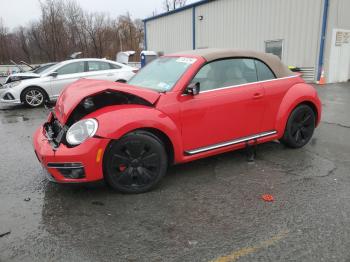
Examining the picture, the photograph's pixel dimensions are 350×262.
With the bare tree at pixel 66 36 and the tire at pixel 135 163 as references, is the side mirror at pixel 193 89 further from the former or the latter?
the bare tree at pixel 66 36

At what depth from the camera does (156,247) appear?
2.59 m

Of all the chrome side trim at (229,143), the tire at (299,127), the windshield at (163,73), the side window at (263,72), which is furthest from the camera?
the tire at (299,127)

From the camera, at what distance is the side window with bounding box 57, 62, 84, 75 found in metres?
10.0

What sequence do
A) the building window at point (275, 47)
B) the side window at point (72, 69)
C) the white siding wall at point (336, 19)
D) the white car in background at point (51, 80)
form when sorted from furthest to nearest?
the building window at point (275, 47) → the white siding wall at point (336, 19) → the side window at point (72, 69) → the white car in background at point (51, 80)

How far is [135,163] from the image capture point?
11.4 ft

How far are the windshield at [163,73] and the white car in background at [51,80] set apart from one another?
520 centimetres

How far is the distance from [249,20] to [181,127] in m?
14.6

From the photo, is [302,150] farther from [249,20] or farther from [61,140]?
[249,20]

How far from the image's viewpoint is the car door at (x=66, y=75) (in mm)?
9844

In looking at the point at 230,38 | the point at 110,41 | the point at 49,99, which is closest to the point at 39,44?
the point at 110,41

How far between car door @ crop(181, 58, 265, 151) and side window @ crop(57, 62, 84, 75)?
7049mm

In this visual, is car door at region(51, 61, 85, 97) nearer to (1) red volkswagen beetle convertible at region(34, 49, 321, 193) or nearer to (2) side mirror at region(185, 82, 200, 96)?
(1) red volkswagen beetle convertible at region(34, 49, 321, 193)

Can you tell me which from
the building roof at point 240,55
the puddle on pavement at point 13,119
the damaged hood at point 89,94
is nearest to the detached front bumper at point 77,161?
the damaged hood at point 89,94

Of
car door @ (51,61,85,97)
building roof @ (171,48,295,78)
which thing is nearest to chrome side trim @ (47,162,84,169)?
building roof @ (171,48,295,78)
